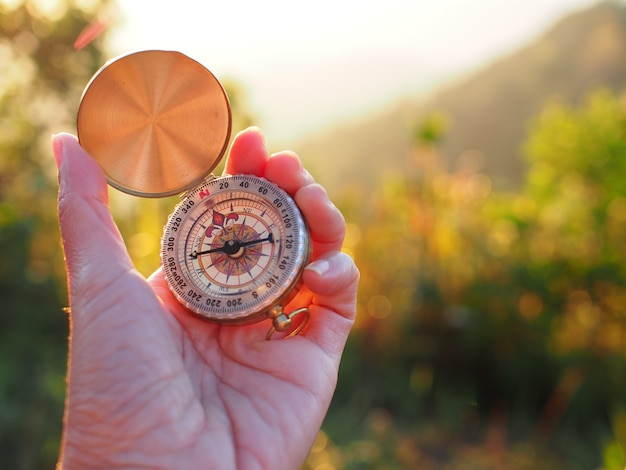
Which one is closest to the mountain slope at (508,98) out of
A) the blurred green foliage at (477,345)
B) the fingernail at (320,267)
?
the blurred green foliage at (477,345)

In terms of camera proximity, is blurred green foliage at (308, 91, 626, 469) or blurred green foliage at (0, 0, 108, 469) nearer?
blurred green foliage at (0, 0, 108, 469)

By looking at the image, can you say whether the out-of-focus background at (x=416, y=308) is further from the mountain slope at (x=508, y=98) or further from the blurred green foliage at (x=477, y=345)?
the mountain slope at (x=508, y=98)

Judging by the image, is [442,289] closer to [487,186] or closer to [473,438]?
[473,438]

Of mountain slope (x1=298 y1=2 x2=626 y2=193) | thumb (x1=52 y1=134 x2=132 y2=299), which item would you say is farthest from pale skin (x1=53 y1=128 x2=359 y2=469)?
mountain slope (x1=298 y1=2 x2=626 y2=193)

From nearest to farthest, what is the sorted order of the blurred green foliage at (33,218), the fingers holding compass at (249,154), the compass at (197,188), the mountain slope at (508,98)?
the compass at (197,188) → the fingers holding compass at (249,154) → the blurred green foliage at (33,218) → the mountain slope at (508,98)

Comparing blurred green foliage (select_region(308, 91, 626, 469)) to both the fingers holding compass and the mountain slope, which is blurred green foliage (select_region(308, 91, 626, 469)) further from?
the mountain slope

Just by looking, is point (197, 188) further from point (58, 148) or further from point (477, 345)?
point (477, 345)

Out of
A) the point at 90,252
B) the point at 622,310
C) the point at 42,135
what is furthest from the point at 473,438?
the point at 42,135
